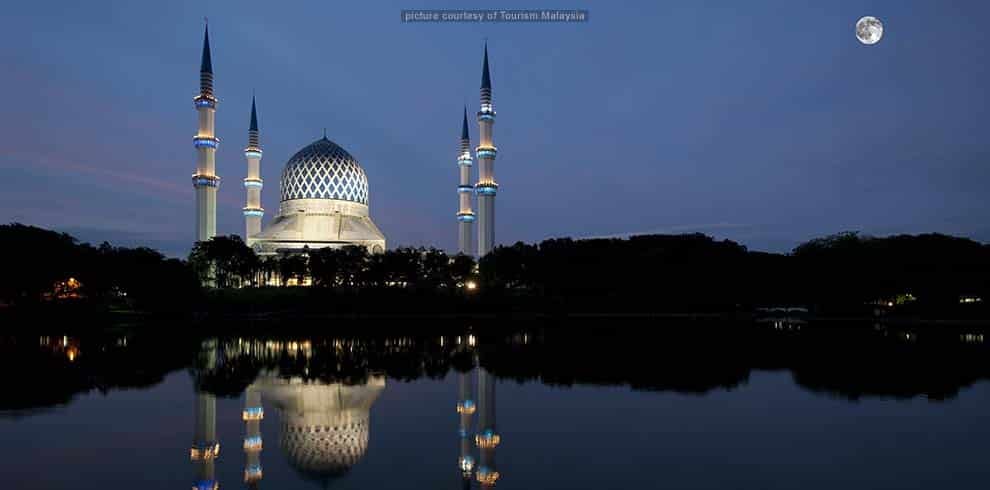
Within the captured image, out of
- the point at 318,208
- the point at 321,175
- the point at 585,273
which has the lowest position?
the point at 585,273

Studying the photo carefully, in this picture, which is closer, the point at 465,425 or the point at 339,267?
the point at 465,425

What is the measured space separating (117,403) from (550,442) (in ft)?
28.0

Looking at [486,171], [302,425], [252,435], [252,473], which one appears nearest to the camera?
[252,473]

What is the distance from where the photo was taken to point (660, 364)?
1783 centimetres

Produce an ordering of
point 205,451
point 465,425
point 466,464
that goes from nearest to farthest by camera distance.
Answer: point 466,464 < point 205,451 < point 465,425

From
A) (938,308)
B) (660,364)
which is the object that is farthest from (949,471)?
(938,308)

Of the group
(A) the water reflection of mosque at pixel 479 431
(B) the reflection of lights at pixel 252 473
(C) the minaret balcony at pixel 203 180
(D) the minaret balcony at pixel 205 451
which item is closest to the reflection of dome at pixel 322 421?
(B) the reflection of lights at pixel 252 473

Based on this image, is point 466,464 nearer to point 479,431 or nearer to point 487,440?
point 487,440

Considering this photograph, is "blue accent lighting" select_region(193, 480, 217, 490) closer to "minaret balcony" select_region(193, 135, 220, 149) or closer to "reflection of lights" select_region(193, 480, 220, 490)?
"reflection of lights" select_region(193, 480, 220, 490)

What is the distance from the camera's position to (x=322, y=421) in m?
10.5

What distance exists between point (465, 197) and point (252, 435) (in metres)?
58.4

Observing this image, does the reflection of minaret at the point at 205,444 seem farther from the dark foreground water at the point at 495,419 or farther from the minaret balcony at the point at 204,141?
the minaret balcony at the point at 204,141

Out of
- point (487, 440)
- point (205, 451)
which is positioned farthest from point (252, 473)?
point (487, 440)

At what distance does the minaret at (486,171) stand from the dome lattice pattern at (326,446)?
161ft
